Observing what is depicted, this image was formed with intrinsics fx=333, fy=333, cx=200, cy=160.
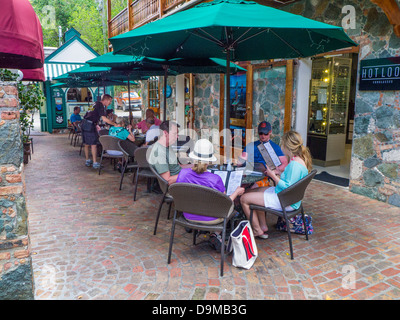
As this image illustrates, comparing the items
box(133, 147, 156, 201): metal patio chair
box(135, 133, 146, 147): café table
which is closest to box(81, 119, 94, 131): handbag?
box(135, 133, 146, 147): café table

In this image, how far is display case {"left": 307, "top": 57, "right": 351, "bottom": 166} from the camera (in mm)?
7645

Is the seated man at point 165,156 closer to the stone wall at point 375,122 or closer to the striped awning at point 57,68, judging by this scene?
the stone wall at point 375,122

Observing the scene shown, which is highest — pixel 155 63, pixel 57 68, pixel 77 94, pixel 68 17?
pixel 68 17

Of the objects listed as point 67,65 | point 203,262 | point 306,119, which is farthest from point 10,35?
point 67,65

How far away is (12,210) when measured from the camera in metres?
2.56

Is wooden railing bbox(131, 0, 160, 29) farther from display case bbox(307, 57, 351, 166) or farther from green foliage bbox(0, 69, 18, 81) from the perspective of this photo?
green foliage bbox(0, 69, 18, 81)

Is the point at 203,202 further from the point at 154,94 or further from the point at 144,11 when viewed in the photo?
the point at 144,11

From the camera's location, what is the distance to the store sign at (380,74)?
5.07m

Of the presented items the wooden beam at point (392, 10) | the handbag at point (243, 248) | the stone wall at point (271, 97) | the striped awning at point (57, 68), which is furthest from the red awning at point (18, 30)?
the striped awning at point (57, 68)

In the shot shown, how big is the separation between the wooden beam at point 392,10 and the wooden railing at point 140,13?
19.2ft

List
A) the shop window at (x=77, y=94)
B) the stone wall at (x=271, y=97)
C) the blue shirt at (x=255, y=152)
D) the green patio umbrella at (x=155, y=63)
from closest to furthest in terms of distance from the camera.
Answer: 1. the blue shirt at (x=255, y=152)
2. the green patio umbrella at (x=155, y=63)
3. the stone wall at (x=271, y=97)
4. the shop window at (x=77, y=94)

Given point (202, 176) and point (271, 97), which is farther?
point (271, 97)

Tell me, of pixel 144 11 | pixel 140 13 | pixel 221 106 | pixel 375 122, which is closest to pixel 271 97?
pixel 221 106

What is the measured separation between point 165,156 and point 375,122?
358 cm
